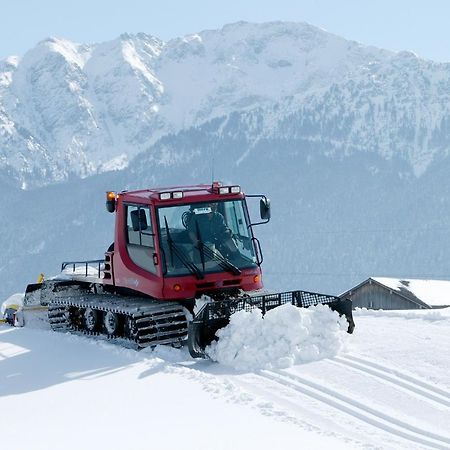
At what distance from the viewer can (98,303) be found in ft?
47.2

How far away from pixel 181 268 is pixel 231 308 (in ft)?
3.89

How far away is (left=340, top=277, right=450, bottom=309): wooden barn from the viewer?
4253 cm

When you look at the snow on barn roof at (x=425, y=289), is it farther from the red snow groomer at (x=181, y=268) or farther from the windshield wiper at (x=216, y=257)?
the windshield wiper at (x=216, y=257)

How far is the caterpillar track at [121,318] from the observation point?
1299 centimetres

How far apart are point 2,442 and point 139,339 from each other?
4183 millimetres

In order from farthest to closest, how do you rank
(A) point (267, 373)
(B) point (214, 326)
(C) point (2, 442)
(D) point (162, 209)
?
1. (D) point (162, 209)
2. (B) point (214, 326)
3. (A) point (267, 373)
4. (C) point (2, 442)

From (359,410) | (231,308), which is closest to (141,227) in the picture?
(231,308)

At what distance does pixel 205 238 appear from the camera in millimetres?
13734

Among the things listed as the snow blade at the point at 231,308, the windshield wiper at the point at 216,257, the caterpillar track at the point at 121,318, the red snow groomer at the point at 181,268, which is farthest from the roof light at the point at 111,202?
the snow blade at the point at 231,308

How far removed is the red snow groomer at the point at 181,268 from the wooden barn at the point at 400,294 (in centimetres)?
2835

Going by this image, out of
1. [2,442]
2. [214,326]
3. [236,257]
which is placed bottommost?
[2,442]

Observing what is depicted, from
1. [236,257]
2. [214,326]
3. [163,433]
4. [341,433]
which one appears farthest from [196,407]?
[236,257]

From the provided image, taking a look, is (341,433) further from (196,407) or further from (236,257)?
(236,257)

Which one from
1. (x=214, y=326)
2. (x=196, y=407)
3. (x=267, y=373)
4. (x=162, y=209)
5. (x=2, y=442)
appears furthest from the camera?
(x=162, y=209)
